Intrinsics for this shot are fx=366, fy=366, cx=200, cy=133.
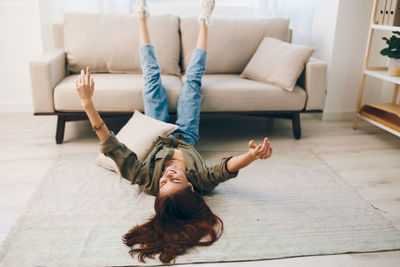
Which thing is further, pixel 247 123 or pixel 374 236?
pixel 247 123

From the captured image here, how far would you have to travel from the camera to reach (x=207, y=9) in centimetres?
244


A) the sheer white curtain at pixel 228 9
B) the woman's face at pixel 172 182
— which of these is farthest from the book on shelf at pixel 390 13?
the woman's face at pixel 172 182

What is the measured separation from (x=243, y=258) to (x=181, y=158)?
0.62m

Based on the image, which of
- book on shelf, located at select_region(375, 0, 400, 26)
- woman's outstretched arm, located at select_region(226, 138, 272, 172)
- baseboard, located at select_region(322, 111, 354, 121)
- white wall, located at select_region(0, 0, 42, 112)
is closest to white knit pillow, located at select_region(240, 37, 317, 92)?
book on shelf, located at select_region(375, 0, 400, 26)

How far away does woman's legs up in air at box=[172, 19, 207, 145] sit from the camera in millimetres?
2199

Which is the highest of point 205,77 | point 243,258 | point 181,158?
point 205,77

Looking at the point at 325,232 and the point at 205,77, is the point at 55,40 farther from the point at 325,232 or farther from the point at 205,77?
the point at 325,232

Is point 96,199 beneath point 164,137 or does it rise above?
beneath

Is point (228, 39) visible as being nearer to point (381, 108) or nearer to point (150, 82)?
point (150, 82)

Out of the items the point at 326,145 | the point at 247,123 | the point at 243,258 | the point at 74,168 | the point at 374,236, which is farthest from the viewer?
the point at 247,123

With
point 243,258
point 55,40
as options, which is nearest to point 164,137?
point 243,258

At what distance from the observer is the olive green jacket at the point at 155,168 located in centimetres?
160

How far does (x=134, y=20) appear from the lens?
2678 mm

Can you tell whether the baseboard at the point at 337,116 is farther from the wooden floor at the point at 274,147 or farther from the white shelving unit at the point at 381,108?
the white shelving unit at the point at 381,108
